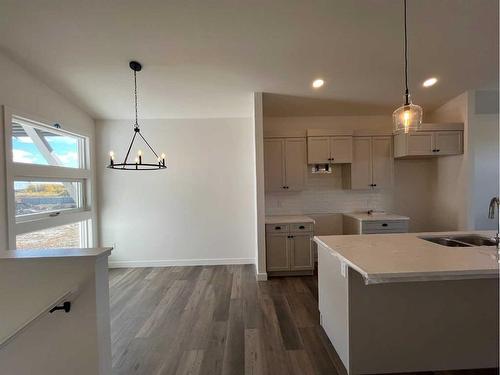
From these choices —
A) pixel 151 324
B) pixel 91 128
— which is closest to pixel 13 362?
pixel 151 324

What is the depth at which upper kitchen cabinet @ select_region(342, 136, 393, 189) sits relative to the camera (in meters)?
4.17

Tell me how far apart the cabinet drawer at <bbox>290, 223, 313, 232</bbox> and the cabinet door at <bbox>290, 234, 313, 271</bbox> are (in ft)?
0.26

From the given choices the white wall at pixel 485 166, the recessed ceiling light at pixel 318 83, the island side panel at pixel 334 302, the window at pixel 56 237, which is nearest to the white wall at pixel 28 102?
the window at pixel 56 237

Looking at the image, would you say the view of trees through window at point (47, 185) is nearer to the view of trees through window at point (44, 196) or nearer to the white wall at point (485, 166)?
the view of trees through window at point (44, 196)

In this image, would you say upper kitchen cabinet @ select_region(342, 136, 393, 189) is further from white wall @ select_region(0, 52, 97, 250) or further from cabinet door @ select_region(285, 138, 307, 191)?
white wall @ select_region(0, 52, 97, 250)

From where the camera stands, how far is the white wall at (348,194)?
175 inches

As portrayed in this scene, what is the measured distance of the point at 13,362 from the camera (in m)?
1.51

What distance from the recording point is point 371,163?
418cm

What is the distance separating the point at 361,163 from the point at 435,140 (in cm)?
117

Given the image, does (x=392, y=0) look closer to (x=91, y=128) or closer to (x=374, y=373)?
(x=374, y=373)

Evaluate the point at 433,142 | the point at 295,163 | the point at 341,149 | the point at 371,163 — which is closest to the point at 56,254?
the point at 295,163

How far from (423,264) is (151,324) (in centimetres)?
260

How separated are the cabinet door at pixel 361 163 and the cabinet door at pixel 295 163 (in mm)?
858

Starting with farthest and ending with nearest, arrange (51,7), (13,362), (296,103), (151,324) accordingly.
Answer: (296,103) < (151,324) < (51,7) < (13,362)
